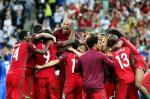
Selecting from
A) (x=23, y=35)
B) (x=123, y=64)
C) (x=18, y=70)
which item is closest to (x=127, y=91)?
(x=123, y=64)

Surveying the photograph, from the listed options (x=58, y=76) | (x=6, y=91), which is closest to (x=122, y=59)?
(x=58, y=76)

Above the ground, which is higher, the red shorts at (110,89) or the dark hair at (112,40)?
the dark hair at (112,40)

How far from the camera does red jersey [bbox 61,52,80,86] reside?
15219 mm

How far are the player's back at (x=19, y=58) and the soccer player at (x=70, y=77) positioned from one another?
50 cm

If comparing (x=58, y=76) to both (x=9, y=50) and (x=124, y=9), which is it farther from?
(x=124, y=9)

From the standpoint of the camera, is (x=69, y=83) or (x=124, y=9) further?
(x=124, y=9)

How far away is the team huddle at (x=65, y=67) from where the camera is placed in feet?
48.9

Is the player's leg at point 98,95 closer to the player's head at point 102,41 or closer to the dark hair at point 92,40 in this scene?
the dark hair at point 92,40

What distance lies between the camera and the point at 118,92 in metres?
15.0

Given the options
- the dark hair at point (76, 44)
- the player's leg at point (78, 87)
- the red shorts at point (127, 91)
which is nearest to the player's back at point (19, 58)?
the dark hair at point (76, 44)

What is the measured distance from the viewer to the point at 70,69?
15289 millimetres

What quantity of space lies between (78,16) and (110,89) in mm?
12600

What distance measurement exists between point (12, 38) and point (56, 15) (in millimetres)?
3167

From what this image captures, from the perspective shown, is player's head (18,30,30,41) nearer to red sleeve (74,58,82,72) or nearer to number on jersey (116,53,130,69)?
red sleeve (74,58,82,72)
